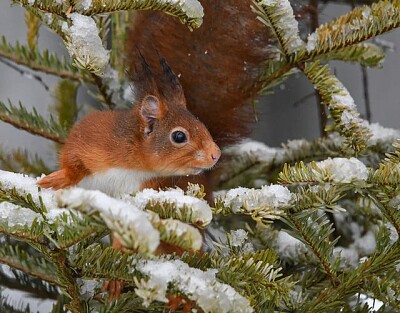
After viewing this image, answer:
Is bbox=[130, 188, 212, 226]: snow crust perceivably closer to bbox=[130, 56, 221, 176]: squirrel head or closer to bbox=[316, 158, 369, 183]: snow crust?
bbox=[316, 158, 369, 183]: snow crust

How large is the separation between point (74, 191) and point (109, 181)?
0.56 meters

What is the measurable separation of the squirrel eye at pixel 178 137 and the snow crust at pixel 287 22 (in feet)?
0.75

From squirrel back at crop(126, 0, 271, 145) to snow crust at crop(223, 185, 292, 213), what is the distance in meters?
0.38

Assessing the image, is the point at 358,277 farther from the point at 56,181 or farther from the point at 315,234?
the point at 56,181

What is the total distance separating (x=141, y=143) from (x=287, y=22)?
0.34 meters

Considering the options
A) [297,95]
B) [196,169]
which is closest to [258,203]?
[196,169]

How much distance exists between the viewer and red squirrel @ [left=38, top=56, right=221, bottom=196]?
1188 mm

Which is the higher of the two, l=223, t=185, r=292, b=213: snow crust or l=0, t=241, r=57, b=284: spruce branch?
l=223, t=185, r=292, b=213: snow crust

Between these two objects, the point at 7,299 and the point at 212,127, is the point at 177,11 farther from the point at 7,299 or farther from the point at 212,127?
Answer: the point at 7,299

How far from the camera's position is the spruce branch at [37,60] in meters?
1.33

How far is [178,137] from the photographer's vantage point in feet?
4.00

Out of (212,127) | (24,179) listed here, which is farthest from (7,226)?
(212,127)

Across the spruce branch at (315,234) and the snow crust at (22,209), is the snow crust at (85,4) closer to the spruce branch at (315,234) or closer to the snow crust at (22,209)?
the snow crust at (22,209)

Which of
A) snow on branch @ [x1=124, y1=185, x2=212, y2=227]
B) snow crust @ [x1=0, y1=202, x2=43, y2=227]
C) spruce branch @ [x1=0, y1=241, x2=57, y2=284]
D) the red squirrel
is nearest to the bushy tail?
the red squirrel
